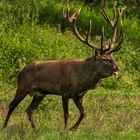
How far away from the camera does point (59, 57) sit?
19.3m

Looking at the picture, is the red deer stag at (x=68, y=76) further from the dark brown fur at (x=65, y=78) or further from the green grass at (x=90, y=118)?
the green grass at (x=90, y=118)

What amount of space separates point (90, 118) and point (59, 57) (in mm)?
6054

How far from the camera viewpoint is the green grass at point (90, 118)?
1082cm

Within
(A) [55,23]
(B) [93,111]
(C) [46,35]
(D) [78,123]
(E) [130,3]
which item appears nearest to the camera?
(D) [78,123]

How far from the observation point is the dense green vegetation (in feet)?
38.5

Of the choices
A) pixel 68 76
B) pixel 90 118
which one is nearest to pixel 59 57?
pixel 90 118

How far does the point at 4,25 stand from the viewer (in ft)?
65.5

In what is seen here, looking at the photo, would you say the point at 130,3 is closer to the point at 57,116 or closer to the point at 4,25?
the point at 4,25

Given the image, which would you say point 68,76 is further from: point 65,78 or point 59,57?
point 59,57

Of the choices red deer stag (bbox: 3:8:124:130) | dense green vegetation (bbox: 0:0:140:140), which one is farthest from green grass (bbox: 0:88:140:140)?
red deer stag (bbox: 3:8:124:130)

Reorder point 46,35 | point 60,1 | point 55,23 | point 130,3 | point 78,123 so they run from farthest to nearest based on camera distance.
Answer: point 130,3
point 60,1
point 55,23
point 46,35
point 78,123

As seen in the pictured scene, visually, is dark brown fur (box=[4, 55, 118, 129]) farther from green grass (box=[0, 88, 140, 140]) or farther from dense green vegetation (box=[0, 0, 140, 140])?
dense green vegetation (box=[0, 0, 140, 140])

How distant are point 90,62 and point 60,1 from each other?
42.4 feet

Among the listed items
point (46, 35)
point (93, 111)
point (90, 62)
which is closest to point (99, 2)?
point (46, 35)
